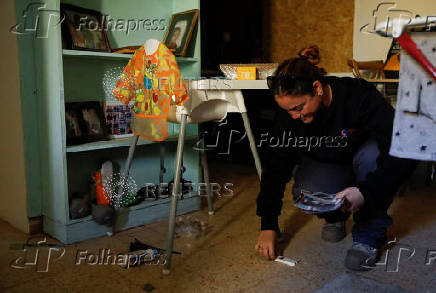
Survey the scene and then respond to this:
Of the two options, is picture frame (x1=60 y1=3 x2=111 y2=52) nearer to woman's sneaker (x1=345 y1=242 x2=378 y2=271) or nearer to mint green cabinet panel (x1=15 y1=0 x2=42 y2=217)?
mint green cabinet panel (x1=15 y1=0 x2=42 y2=217)

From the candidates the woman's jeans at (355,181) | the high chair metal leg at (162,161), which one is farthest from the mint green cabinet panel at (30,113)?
the woman's jeans at (355,181)

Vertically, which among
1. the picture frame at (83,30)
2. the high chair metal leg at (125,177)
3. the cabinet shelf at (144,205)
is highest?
the picture frame at (83,30)

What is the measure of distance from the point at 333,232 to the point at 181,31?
1.28m

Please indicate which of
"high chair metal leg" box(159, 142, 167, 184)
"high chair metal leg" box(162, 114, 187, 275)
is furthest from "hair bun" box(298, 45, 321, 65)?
"high chair metal leg" box(162, 114, 187, 275)

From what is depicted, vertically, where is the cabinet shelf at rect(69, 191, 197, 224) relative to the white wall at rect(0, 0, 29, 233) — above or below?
below

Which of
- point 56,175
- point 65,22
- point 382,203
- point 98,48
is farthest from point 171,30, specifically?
point 382,203

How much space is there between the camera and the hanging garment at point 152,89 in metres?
1.48

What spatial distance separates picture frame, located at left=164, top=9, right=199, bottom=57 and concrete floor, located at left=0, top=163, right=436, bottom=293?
912mm

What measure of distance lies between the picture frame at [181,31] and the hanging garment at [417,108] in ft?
4.55

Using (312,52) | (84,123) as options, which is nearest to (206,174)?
(84,123)

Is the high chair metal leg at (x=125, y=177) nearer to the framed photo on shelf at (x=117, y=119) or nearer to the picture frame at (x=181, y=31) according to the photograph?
the framed photo on shelf at (x=117, y=119)

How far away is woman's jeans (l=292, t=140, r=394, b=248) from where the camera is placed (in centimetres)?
155

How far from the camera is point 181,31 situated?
7.00ft

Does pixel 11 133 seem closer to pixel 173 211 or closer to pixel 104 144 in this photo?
pixel 104 144
